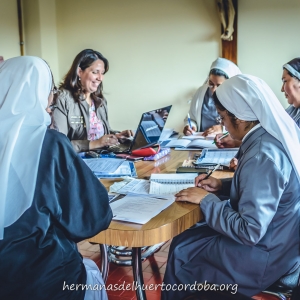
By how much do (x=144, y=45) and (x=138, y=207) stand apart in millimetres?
3476

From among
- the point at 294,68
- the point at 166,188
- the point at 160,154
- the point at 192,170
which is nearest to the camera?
the point at 166,188

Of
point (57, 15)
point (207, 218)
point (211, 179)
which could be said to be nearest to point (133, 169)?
point (211, 179)

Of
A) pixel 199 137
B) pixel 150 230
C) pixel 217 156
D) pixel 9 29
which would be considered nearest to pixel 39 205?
pixel 150 230

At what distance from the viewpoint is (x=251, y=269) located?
5.03 ft

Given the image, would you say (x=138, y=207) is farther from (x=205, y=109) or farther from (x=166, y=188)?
(x=205, y=109)

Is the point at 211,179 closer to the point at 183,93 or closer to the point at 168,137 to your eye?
the point at 168,137

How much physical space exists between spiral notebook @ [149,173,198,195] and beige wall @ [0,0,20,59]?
3251 mm

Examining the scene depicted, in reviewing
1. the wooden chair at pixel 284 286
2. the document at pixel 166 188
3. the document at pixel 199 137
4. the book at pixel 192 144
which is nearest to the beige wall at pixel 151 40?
the document at pixel 199 137

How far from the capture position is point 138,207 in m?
1.56

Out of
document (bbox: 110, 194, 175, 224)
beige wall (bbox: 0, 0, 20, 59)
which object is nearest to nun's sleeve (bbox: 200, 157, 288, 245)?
document (bbox: 110, 194, 175, 224)

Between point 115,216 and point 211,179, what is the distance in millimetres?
546

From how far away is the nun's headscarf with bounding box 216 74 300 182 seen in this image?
155 cm

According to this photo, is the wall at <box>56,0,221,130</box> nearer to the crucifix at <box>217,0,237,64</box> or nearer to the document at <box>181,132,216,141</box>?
the crucifix at <box>217,0,237,64</box>

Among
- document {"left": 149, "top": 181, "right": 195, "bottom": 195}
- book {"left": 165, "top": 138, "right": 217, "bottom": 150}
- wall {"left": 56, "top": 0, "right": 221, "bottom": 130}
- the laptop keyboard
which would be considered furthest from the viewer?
wall {"left": 56, "top": 0, "right": 221, "bottom": 130}
